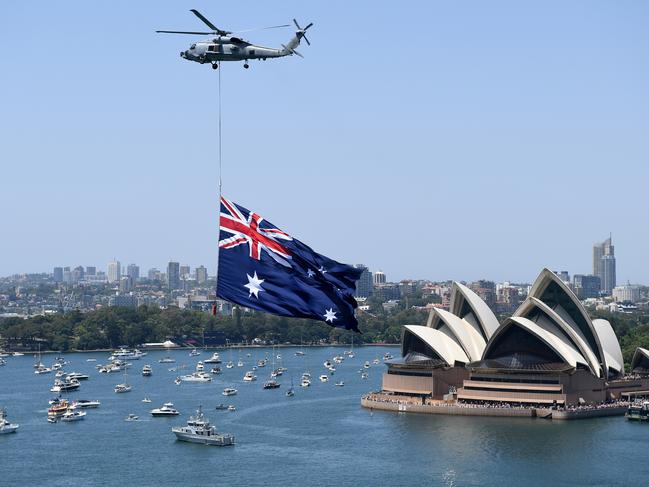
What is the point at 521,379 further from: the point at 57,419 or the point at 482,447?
the point at 57,419

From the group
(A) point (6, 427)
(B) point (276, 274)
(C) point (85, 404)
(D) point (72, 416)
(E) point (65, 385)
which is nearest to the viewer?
(B) point (276, 274)

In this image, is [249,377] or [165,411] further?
[249,377]

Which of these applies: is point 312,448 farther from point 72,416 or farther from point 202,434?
point 72,416

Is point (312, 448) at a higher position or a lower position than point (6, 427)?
lower

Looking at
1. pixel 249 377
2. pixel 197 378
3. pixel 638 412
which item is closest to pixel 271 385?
pixel 249 377

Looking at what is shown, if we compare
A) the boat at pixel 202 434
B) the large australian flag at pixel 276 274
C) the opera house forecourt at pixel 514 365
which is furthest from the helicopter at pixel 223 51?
the opera house forecourt at pixel 514 365

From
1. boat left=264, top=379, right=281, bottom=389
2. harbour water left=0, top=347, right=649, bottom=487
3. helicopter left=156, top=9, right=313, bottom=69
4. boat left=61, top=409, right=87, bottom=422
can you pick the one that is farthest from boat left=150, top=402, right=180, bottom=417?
helicopter left=156, top=9, right=313, bottom=69

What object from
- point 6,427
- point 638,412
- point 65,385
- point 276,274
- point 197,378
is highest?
point 276,274

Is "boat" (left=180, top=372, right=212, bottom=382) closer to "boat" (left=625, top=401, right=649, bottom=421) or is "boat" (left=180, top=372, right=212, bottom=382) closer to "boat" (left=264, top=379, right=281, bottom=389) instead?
"boat" (left=264, top=379, right=281, bottom=389)
